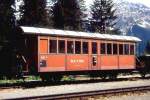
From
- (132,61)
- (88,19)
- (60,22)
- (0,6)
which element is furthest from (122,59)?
(88,19)

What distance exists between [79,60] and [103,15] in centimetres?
5085

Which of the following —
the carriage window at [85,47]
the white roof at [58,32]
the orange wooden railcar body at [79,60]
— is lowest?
the orange wooden railcar body at [79,60]

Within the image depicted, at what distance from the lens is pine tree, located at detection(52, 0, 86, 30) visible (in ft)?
187

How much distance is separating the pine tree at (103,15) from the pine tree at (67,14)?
12.4 metres

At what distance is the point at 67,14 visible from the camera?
57938mm

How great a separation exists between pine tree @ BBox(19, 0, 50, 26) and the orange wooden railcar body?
24121 mm

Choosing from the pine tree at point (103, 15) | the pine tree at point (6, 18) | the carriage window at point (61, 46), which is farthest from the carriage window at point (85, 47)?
the pine tree at point (103, 15)

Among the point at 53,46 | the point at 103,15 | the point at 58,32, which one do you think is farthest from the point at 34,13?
the point at 53,46

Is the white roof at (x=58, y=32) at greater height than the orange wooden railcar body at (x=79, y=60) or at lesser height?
greater

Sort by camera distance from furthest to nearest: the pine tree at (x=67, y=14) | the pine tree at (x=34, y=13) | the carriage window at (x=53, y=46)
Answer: the pine tree at (x=67, y=14) < the pine tree at (x=34, y=13) < the carriage window at (x=53, y=46)

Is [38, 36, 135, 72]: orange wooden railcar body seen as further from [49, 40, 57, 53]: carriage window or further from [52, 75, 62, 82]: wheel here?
[52, 75, 62, 82]: wheel

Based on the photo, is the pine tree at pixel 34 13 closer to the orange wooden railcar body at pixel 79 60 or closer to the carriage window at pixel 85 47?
the orange wooden railcar body at pixel 79 60

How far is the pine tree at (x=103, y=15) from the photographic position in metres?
72.4

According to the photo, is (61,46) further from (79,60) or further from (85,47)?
(85,47)
